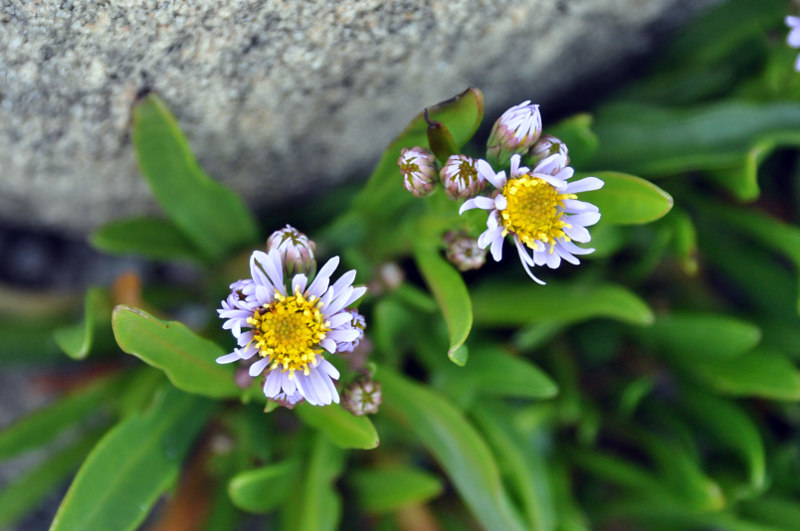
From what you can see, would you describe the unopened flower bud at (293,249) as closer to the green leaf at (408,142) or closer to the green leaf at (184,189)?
the green leaf at (408,142)

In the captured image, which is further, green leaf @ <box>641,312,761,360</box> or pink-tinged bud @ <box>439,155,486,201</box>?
green leaf @ <box>641,312,761,360</box>

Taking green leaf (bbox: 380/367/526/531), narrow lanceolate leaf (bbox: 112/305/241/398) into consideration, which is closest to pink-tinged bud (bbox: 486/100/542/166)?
green leaf (bbox: 380/367/526/531)

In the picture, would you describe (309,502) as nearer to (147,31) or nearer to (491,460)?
(491,460)

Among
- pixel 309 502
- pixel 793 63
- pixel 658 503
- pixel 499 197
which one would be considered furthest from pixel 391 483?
pixel 793 63

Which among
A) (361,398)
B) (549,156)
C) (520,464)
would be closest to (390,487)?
(520,464)

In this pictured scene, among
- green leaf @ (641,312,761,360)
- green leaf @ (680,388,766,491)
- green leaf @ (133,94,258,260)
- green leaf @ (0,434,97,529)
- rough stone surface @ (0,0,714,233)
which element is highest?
rough stone surface @ (0,0,714,233)

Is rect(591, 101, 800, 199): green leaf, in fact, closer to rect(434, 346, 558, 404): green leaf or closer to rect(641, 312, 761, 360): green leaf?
rect(641, 312, 761, 360): green leaf

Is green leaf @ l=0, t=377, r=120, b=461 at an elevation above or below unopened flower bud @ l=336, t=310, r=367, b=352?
above
